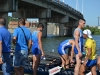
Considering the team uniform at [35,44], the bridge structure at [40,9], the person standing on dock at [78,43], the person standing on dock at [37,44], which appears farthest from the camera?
the bridge structure at [40,9]

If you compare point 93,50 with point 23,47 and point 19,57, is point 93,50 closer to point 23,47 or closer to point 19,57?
point 23,47

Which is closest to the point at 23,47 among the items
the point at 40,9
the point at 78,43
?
the point at 78,43

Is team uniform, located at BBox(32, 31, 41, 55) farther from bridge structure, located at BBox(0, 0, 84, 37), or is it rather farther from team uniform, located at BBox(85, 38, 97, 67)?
bridge structure, located at BBox(0, 0, 84, 37)

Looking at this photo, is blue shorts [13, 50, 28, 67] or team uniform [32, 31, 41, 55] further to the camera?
team uniform [32, 31, 41, 55]

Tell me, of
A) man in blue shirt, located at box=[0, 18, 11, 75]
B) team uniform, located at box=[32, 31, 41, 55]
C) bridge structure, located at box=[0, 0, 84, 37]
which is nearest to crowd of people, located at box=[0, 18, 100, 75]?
man in blue shirt, located at box=[0, 18, 11, 75]

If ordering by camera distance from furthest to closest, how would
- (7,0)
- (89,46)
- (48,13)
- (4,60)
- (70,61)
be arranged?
(48,13), (7,0), (70,61), (89,46), (4,60)

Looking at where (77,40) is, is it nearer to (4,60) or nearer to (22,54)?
(22,54)

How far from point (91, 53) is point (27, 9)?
5569cm

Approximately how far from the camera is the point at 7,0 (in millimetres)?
38906

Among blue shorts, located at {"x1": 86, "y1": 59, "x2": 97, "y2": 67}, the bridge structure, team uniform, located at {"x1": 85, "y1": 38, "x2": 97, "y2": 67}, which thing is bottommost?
blue shorts, located at {"x1": 86, "y1": 59, "x2": 97, "y2": 67}

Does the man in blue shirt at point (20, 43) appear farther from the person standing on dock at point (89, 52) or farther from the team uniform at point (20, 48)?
the person standing on dock at point (89, 52)

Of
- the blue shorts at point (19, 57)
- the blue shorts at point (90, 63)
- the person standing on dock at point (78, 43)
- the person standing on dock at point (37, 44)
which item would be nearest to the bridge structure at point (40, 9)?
the person standing on dock at point (37, 44)

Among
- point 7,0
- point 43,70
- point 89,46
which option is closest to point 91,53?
point 89,46

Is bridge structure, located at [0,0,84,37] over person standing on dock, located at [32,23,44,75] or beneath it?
over
